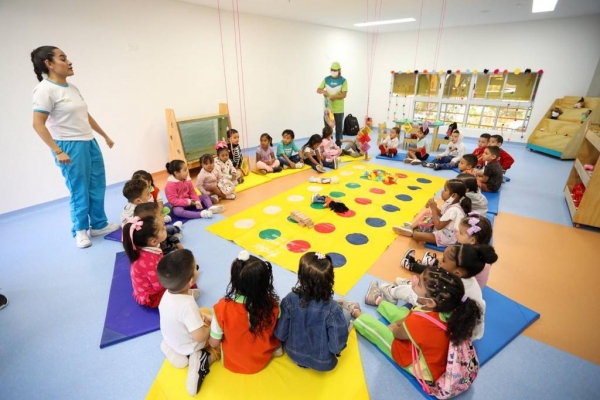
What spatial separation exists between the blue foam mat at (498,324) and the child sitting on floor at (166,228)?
5.18 ft

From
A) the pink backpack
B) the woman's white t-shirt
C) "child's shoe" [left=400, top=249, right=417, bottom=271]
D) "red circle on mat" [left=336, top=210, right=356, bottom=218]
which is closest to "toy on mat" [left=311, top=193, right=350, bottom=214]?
"red circle on mat" [left=336, top=210, right=356, bottom=218]

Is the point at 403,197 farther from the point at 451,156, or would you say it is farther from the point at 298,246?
the point at 451,156

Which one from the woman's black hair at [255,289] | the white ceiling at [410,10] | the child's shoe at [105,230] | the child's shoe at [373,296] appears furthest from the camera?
the white ceiling at [410,10]

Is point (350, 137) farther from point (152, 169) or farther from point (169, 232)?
point (169, 232)

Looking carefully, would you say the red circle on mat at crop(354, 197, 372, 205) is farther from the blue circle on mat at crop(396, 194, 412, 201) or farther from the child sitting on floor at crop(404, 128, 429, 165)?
the child sitting on floor at crop(404, 128, 429, 165)

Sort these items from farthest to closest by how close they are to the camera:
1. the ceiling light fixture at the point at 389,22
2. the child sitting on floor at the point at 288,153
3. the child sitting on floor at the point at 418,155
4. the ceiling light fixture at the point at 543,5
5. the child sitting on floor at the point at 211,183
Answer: the ceiling light fixture at the point at 389,22, the child sitting on floor at the point at 418,155, the child sitting on floor at the point at 288,153, the ceiling light fixture at the point at 543,5, the child sitting on floor at the point at 211,183

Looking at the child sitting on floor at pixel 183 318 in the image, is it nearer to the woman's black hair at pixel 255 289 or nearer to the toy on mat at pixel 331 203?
the woman's black hair at pixel 255 289

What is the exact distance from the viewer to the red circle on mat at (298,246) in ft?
8.33

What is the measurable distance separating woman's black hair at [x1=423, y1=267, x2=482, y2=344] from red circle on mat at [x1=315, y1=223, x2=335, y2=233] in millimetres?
1551

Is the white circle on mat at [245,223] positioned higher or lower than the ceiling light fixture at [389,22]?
lower

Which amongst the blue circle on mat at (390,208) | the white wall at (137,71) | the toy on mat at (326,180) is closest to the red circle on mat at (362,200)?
the blue circle on mat at (390,208)

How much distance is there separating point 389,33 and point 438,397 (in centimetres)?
846

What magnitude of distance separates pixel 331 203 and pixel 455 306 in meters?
2.09

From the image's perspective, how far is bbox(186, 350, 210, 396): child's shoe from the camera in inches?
54.0
